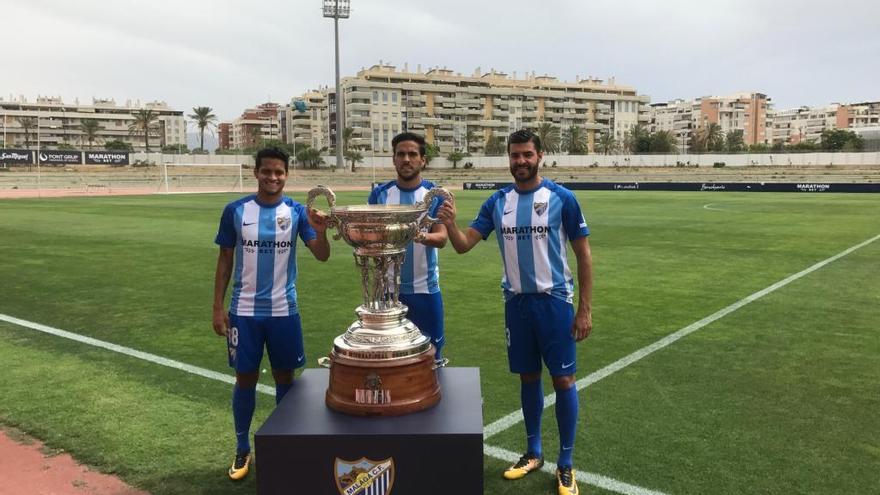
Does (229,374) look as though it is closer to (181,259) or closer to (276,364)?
(276,364)

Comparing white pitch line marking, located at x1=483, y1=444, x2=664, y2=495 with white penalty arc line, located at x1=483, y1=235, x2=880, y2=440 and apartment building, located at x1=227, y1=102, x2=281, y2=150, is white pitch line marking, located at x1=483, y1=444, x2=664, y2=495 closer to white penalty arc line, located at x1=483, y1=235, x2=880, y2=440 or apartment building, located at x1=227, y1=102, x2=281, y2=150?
white penalty arc line, located at x1=483, y1=235, x2=880, y2=440

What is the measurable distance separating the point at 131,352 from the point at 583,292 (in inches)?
181

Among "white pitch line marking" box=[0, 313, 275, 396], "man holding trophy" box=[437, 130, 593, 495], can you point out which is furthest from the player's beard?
"white pitch line marking" box=[0, 313, 275, 396]

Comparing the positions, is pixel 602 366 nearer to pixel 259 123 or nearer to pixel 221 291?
pixel 221 291

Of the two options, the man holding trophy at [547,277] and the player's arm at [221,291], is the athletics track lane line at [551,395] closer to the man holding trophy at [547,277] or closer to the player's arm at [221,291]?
the man holding trophy at [547,277]

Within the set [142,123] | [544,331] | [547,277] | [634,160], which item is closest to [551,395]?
[544,331]

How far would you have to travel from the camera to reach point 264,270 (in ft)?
11.9

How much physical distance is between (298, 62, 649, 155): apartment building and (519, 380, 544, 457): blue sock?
3777 inches

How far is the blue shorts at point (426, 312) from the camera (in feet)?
13.9

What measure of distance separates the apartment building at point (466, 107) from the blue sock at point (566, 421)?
96122 millimetres

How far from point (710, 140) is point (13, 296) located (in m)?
120

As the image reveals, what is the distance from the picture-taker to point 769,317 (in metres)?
7.66

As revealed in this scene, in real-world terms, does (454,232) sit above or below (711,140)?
below

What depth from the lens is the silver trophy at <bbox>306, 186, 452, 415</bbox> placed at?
2520mm
